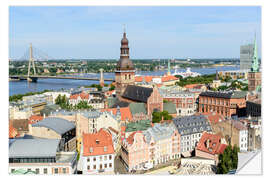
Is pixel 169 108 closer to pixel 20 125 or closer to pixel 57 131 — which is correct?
pixel 20 125

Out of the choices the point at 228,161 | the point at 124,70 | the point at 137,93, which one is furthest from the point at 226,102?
the point at 228,161

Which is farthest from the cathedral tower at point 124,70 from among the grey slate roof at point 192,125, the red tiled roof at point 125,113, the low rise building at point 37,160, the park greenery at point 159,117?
the low rise building at point 37,160

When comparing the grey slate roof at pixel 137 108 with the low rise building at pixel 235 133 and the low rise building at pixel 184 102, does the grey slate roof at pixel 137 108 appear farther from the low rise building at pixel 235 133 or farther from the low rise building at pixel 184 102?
the low rise building at pixel 235 133

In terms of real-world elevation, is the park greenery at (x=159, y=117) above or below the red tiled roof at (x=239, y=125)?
below

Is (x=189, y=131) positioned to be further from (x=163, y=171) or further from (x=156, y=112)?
(x=156, y=112)

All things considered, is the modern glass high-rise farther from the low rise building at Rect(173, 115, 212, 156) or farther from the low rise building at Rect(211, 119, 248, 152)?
the low rise building at Rect(211, 119, 248, 152)

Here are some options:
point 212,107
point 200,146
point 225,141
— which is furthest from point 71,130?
point 212,107

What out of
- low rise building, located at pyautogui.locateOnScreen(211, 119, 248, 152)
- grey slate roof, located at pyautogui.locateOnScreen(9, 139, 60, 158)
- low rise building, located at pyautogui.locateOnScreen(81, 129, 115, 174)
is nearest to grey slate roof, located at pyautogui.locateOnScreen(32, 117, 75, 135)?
low rise building, located at pyautogui.locateOnScreen(81, 129, 115, 174)

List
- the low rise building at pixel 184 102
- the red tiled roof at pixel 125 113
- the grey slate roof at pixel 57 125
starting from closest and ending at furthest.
A: the grey slate roof at pixel 57 125 → the red tiled roof at pixel 125 113 → the low rise building at pixel 184 102
